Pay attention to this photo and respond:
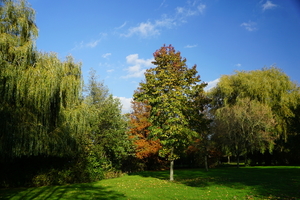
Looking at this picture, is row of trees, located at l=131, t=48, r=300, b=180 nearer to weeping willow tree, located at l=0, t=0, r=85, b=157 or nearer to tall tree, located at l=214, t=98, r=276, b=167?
tall tree, located at l=214, t=98, r=276, b=167

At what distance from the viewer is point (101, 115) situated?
Answer: 2169 centimetres

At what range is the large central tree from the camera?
16359mm

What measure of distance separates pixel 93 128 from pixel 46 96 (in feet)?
23.6

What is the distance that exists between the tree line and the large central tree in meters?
0.08

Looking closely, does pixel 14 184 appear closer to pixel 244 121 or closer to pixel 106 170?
pixel 106 170

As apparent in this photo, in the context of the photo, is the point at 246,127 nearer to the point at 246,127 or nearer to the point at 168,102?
the point at 246,127

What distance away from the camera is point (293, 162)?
105 feet

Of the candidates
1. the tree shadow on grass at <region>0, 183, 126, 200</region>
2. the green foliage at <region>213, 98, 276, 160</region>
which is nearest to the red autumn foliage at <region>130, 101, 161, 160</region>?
the green foliage at <region>213, 98, 276, 160</region>

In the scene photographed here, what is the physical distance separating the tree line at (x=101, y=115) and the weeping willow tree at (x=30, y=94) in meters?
0.05

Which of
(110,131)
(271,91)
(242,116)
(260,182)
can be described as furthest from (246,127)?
(110,131)

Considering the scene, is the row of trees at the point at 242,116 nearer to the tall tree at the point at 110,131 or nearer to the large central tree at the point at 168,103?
the large central tree at the point at 168,103

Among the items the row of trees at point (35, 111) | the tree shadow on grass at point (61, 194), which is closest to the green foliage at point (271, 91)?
the row of trees at point (35, 111)

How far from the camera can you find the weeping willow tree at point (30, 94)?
1170 centimetres

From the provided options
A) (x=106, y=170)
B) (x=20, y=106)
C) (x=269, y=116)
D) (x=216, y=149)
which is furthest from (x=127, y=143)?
(x=269, y=116)
